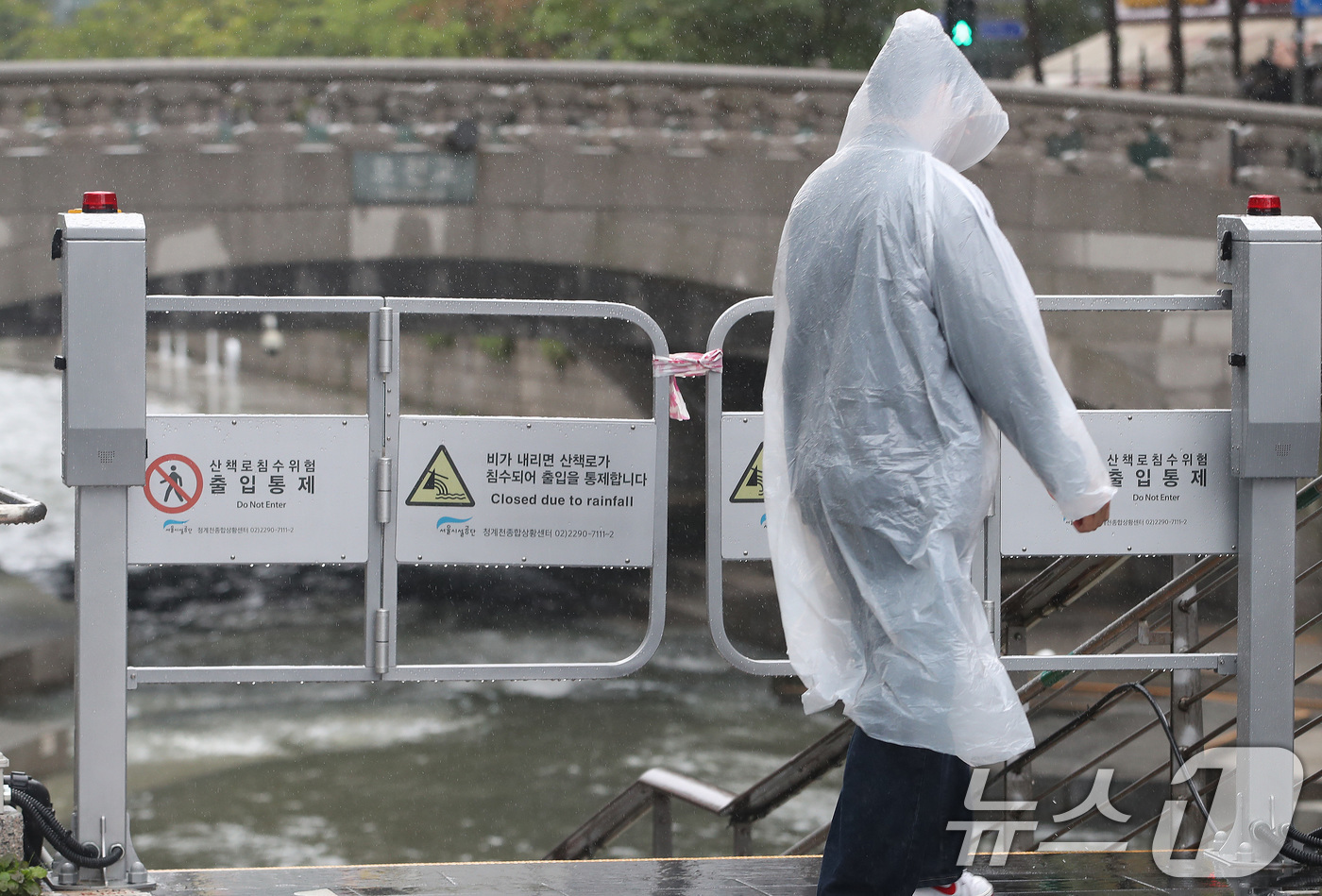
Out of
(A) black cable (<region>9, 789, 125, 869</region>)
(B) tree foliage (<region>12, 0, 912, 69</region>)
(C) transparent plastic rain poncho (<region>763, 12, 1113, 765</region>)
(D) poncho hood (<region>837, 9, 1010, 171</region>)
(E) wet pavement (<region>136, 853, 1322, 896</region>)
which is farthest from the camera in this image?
(B) tree foliage (<region>12, 0, 912, 69</region>)

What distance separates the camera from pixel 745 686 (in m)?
17.1

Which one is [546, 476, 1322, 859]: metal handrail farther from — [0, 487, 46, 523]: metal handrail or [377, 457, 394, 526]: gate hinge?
[0, 487, 46, 523]: metal handrail

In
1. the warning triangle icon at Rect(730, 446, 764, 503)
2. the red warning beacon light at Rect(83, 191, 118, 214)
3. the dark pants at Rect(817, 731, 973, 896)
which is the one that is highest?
the red warning beacon light at Rect(83, 191, 118, 214)

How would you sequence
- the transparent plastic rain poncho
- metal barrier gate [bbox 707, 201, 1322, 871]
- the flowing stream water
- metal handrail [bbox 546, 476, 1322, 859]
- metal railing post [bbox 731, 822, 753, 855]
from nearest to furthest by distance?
1. the transparent plastic rain poncho
2. metal barrier gate [bbox 707, 201, 1322, 871]
3. metal handrail [bbox 546, 476, 1322, 859]
4. metal railing post [bbox 731, 822, 753, 855]
5. the flowing stream water

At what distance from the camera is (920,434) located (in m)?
3.00

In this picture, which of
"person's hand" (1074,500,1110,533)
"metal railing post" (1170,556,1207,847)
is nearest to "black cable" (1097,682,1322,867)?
"metal railing post" (1170,556,1207,847)

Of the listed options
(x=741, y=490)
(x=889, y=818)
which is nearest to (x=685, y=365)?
(x=741, y=490)

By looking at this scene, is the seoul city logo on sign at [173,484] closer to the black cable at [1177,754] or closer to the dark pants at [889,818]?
the dark pants at [889,818]

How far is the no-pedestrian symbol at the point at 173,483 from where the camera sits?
3.67m

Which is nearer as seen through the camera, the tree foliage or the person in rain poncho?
the person in rain poncho

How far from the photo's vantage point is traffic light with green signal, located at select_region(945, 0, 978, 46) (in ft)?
26.1

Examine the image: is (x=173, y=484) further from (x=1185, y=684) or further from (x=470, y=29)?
(x=470, y=29)

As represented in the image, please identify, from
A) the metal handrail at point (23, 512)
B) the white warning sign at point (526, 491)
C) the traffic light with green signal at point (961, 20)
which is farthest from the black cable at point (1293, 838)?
the traffic light with green signal at point (961, 20)

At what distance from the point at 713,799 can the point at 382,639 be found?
205cm
